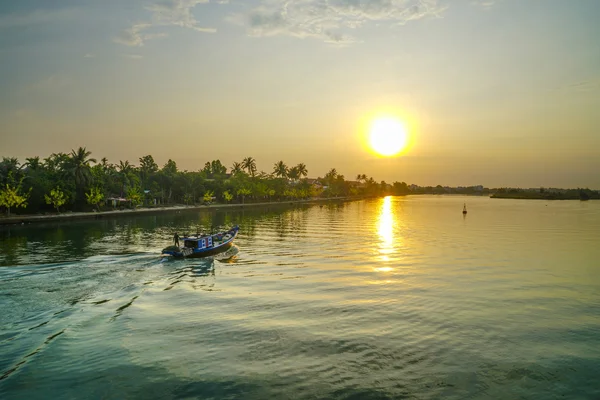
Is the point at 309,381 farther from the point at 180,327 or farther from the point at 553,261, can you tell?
the point at 553,261

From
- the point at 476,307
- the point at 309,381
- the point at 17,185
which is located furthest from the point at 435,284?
the point at 17,185

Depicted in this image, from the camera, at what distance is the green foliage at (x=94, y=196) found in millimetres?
79312

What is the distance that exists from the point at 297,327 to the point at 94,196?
3030 inches

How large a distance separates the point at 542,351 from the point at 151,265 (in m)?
26.9

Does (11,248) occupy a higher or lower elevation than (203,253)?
lower

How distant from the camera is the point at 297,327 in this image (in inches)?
691

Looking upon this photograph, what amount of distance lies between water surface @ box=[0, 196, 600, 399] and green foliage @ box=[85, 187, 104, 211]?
1812 inches

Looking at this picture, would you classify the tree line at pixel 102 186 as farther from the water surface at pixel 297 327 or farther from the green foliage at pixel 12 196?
the water surface at pixel 297 327

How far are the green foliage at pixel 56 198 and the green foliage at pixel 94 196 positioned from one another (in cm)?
593

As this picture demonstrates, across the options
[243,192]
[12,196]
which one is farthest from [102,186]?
[243,192]

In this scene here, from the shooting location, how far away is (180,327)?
17.4m

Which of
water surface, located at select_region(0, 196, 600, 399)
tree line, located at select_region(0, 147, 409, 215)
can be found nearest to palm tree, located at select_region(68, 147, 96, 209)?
tree line, located at select_region(0, 147, 409, 215)

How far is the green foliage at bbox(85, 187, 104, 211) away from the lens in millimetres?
79312

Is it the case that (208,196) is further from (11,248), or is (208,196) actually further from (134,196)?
(11,248)
